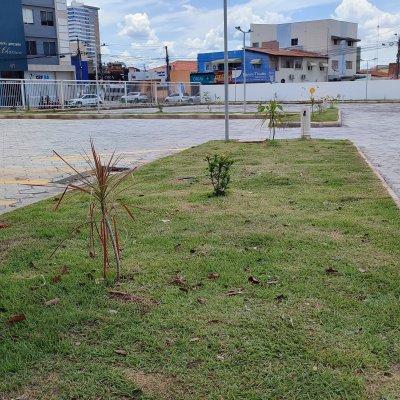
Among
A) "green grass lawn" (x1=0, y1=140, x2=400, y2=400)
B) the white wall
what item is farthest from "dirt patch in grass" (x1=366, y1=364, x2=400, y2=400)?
the white wall

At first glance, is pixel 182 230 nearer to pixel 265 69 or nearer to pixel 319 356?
pixel 319 356

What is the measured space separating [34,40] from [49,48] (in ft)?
5.82

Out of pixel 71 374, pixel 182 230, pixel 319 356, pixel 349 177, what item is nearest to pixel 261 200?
pixel 182 230

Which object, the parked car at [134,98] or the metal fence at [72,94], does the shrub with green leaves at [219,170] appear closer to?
the metal fence at [72,94]

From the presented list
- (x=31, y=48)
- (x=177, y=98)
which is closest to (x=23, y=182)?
(x=177, y=98)

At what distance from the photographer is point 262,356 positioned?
100 inches

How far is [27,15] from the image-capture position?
47.8 meters

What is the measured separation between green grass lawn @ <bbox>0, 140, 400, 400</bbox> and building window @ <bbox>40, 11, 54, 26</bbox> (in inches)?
1929

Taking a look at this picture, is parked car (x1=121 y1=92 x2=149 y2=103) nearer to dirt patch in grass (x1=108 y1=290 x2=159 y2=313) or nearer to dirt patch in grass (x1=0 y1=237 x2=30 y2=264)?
dirt patch in grass (x1=0 y1=237 x2=30 y2=264)

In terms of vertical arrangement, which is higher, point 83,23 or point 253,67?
point 83,23

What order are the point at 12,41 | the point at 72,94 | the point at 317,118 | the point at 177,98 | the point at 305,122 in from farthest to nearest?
the point at 12,41, the point at 177,98, the point at 72,94, the point at 317,118, the point at 305,122

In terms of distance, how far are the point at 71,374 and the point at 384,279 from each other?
2.13 m

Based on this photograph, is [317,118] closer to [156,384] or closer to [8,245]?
[8,245]

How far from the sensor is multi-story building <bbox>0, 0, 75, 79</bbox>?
44.8 m
